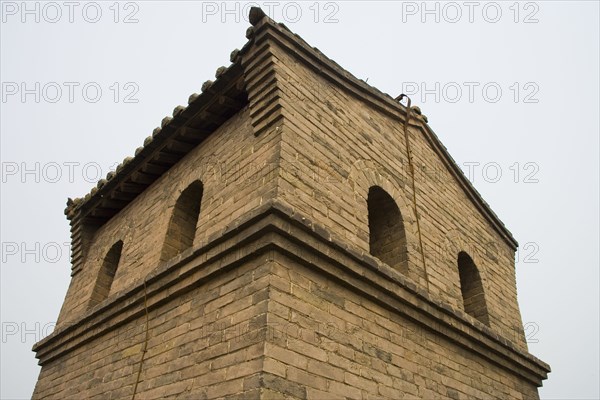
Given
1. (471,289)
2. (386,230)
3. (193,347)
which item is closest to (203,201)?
(193,347)

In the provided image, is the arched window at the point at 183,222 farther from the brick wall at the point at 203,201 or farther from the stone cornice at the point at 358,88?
the stone cornice at the point at 358,88

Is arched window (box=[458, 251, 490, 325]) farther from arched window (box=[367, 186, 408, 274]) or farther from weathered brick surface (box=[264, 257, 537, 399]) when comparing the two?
arched window (box=[367, 186, 408, 274])

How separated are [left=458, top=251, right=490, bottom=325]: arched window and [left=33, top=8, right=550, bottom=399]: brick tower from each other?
19 millimetres

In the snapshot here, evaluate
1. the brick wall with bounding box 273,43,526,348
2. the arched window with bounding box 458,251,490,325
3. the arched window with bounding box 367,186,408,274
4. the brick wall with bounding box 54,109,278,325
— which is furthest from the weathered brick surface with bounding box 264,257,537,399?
the arched window with bounding box 458,251,490,325

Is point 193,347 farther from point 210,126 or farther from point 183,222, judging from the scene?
point 210,126

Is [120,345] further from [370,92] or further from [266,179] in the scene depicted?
[370,92]

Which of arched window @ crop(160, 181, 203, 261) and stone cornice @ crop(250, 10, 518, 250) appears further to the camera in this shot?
arched window @ crop(160, 181, 203, 261)

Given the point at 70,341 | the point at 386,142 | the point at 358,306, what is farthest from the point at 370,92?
the point at 70,341

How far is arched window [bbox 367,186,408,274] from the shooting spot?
5.78 meters

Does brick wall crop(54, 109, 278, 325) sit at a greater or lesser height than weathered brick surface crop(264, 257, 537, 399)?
greater

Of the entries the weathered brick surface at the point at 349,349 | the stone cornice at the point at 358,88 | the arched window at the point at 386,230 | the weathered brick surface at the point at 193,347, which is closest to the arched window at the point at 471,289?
the stone cornice at the point at 358,88

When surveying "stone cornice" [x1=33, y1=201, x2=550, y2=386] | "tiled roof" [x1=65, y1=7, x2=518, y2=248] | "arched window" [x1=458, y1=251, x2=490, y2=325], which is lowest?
"stone cornice" [x1=33, y1=201, x2=550, y2=386]

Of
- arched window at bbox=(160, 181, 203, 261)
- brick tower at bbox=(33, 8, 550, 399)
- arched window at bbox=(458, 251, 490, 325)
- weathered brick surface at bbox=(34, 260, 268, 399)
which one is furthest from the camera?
arched window at bbox=(458, 251, 490, 325)

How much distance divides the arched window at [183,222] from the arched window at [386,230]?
232cm
